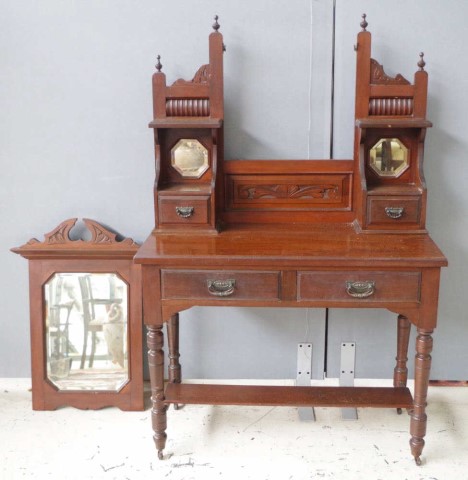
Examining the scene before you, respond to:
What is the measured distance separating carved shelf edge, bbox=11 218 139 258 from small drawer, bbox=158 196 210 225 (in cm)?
28

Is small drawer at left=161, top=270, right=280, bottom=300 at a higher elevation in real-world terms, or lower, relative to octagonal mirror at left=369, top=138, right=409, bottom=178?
lower

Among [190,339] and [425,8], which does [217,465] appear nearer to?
[190,339]

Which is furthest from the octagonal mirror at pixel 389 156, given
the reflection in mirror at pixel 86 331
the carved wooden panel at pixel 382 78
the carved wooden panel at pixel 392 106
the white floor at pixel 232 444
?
the reflection in mirror at pixel 86 331

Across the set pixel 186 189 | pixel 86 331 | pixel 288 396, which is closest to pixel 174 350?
pixel 86 331

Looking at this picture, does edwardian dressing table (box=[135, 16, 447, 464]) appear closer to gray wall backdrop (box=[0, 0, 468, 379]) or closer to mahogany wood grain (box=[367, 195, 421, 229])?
→ mahogany wood grain (box=[367, 195, 421, 229])

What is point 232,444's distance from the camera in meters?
2.88

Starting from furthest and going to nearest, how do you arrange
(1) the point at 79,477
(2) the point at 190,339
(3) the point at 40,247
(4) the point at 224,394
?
(2) the point at 190,339, (3) the point at 40,247, (4) the point at 224,394, (1) the point at 79,477

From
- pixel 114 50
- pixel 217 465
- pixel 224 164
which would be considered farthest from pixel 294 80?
pixel 217 465

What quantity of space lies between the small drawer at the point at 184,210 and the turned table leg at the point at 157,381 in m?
0.47

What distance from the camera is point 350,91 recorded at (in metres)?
2.94

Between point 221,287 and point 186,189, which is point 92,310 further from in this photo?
point 221,287

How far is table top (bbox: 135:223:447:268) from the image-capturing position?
8.17 ft

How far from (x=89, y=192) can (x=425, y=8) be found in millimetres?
1648

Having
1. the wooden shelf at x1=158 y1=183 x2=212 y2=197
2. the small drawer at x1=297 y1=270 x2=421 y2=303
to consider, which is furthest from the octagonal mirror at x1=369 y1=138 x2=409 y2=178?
the wooden shelf at x1=158 y1=183 x2=212 y2=197
